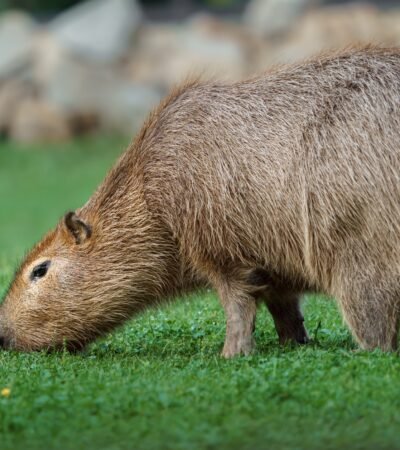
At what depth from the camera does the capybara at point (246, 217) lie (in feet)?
19.7

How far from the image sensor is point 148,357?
655 centimetres

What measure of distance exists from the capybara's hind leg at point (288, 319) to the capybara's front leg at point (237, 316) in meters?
0.35

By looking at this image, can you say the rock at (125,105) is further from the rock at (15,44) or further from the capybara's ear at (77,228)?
the capybara's ear at (77,228)

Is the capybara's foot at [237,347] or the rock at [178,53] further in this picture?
the rock at [178,53]

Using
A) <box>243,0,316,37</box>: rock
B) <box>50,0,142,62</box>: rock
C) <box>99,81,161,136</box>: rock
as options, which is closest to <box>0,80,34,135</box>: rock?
<box>50,0,142,62</box>: rock

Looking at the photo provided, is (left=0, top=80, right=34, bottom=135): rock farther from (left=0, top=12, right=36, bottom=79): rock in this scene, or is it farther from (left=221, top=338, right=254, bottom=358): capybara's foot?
(left=221, top=338, right=254, bottom=358): capybara's foot

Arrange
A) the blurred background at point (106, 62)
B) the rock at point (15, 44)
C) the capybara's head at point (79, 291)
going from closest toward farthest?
the capybara's head at point (79, 291)
the blurred background at point (106, 62)
the rock at point (15, 44)

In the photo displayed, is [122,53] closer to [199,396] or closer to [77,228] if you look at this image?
[77,228]

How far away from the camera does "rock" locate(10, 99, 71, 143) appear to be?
22.7m

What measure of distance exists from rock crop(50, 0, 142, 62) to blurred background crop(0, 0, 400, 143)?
21mm

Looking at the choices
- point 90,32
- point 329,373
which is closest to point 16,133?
point 90,32

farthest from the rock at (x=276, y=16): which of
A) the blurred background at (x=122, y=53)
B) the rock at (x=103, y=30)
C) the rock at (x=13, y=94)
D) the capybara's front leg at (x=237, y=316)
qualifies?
the capybara's front leg at (x=237, y=316)

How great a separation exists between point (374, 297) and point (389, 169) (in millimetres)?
678

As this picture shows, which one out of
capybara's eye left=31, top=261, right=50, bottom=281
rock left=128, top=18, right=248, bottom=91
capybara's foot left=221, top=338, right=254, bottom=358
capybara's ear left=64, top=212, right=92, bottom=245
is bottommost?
capybara's foot left=221, top=338, right=254, bottom=358
